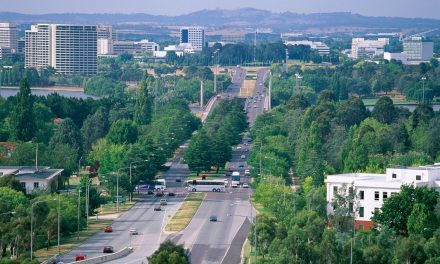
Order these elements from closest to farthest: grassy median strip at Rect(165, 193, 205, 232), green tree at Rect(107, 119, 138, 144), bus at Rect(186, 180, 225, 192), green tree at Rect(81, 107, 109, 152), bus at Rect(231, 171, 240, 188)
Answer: grassy median strip at Rect(165, 193, 205, 232) < bus at Rect(186, 180, 225, 192) < bus at Rect(231, 171, 240, 188) < green tree at Rect(107, 119, 138, 144) < green tree at Rect(81, 107, 109, 152)

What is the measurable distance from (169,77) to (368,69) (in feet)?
70.1

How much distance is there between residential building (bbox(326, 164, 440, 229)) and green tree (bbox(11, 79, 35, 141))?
31864 millimetres

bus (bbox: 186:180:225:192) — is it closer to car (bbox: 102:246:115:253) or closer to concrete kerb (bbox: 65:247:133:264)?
concrete kerb (bbox: 65:247:133:264)

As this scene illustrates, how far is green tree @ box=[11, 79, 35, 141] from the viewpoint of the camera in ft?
308

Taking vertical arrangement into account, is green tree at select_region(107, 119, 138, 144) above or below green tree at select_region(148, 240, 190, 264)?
below

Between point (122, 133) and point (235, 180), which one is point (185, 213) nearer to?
point (235, 180)

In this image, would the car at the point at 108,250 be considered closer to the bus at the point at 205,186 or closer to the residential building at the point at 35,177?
the residential building at the point at 35,177

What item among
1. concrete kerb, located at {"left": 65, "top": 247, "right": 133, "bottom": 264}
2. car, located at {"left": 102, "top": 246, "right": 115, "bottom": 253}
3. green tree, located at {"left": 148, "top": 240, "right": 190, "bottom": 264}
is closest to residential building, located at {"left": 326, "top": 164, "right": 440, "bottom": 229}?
concrete kerb, located at {"left": 65, "top": 247, "right": 133, "bottom": 264}

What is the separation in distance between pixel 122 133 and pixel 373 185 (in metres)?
31.5

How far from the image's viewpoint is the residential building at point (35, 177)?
7138cm

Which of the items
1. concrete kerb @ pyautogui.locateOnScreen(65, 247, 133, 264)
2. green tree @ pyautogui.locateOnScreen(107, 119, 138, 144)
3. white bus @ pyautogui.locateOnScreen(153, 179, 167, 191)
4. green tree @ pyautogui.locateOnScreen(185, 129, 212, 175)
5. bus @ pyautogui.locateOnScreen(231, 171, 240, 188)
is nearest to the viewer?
concrete kerb @ pyautogui.locateOnScreen(65, 247, 133, 264)

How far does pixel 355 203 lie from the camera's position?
6384 centimetres

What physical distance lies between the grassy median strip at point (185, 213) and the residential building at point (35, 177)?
6.05 metres

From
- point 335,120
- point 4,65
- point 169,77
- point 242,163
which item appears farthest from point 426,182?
point 4,65
